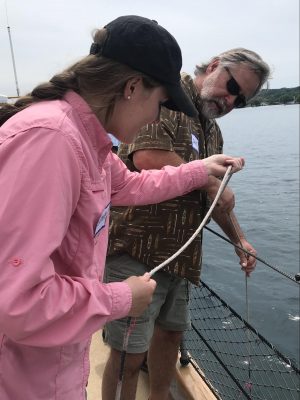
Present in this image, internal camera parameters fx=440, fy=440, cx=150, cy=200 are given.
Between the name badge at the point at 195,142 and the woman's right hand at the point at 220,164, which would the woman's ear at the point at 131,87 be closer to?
the woman's right hand at the point at 220,164

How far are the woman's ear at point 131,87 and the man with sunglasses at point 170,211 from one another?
792mm

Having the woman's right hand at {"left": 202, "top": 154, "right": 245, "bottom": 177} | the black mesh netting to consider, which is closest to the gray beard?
the woman's right hand at {"left": 202, "top": 154, "right": 245, "bottom": 177}

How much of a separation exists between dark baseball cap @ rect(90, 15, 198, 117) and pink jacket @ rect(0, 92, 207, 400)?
0.58 feet

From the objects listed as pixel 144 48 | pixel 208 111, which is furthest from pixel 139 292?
pixel 208 111

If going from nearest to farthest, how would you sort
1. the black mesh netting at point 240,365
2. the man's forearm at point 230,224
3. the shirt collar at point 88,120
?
1. the shirt collar at point 88,120
2. the man's forearm at point 230,224
3. the black mesh netting at point 240,365

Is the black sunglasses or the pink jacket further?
the black sunglasses

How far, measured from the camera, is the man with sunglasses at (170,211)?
2146mm

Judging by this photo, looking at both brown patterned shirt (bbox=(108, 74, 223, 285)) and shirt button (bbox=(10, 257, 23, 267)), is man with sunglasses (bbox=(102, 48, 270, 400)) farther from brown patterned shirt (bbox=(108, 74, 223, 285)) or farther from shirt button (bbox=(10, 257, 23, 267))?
shirt button (bbox=(10, 257, 23, 267))

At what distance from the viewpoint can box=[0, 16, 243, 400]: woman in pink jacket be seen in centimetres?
102

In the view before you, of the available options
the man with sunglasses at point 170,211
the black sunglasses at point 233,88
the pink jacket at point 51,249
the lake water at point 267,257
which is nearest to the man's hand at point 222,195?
the man with sunglasses at point 170,211

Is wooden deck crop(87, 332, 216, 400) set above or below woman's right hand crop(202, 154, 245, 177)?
below

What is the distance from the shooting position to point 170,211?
222 cm

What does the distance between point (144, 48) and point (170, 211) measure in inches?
42.9

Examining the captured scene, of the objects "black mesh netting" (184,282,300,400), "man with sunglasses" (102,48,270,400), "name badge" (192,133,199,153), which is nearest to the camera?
"man with sunglasses" (102,48,270,400)
